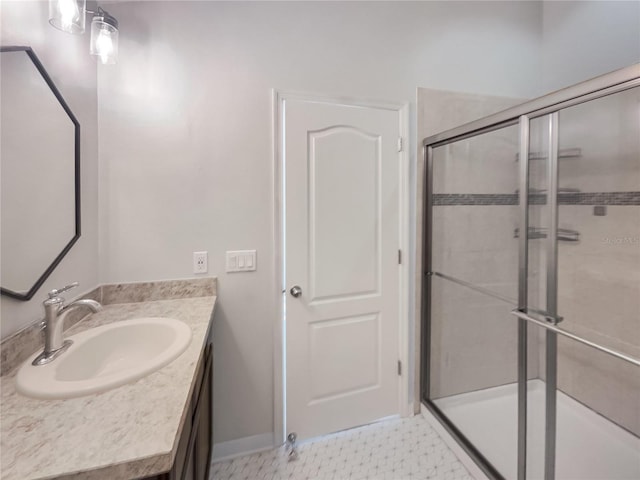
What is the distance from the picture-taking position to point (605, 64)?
1831 mm

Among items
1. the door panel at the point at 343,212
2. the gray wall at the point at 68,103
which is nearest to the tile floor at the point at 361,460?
the door panel at the point at 343,212

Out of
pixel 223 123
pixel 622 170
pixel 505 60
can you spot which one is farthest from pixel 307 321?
pixel 505 60

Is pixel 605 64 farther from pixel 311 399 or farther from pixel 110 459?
pixel 110 459

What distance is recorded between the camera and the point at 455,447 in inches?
65.2

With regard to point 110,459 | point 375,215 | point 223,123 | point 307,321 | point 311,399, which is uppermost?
point 223,123

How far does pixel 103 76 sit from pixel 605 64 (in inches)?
115

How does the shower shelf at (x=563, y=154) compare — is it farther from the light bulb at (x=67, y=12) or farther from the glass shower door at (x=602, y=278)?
the light bulb at (x=67, y=12)

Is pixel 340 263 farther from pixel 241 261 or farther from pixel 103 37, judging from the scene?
pixel 103 37

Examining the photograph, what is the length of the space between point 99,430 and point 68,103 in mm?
1323

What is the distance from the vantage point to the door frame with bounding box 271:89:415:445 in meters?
1.64

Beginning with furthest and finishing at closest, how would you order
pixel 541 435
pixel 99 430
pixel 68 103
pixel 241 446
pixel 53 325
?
pixel 241 446, pixel 541 435, pixel 68 103, pixel 53 325, pixel 99 430

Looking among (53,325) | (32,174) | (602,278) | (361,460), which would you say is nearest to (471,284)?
(602,278)

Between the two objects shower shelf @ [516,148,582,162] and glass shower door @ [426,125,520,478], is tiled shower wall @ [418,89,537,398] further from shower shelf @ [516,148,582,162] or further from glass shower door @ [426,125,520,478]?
shower shelf @ [516,148,582,162]

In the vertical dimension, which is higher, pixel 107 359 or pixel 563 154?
pixel 563 154
